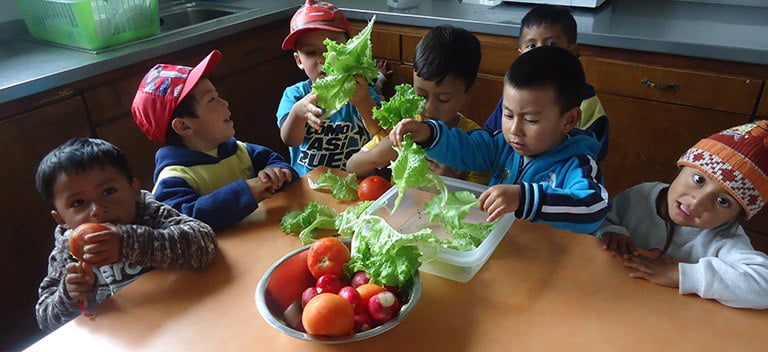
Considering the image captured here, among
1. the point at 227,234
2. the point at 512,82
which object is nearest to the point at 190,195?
the point at 227,234

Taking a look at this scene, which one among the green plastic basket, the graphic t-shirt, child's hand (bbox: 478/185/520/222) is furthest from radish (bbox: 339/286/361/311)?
the green plastic basket

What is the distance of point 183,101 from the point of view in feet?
4.82

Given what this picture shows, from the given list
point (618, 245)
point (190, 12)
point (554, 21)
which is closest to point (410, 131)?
point (618, 245)

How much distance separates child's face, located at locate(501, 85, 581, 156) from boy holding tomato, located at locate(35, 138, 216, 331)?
29.8 inches

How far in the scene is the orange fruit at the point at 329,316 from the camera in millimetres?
895

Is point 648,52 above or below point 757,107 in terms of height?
above

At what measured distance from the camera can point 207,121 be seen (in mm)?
1490

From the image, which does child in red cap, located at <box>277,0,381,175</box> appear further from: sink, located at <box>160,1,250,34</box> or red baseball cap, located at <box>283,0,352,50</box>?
sink, located at <box>160,1,250,34</box>

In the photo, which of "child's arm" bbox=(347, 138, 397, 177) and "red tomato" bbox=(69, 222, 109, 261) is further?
"child's arm" bbox=(347, 138, 397, 177)

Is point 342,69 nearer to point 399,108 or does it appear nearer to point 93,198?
point 399,108

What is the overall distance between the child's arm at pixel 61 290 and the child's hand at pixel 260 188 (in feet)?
1.36

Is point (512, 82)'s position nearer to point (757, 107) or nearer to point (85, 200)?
point (85, 200)

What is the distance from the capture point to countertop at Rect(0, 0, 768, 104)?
2.04m

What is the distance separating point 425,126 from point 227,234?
543 mm
